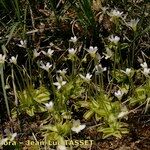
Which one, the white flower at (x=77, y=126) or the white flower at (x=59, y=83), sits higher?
the white flower at (x=59, y=83)

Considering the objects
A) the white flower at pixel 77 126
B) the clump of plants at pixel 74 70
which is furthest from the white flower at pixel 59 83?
the white flower at pixel 77 126

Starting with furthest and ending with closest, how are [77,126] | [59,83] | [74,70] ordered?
[74,70] < [59,83] < [77,126]

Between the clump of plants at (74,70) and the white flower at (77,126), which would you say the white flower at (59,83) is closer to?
the clump of plants at (74,70)

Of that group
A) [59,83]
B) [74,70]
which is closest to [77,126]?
[59,83]

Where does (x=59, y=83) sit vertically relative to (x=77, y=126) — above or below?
above

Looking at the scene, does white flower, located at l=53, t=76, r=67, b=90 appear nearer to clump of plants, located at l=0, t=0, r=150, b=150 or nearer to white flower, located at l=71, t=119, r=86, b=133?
clump of plants, located at l=0, t=0, r=150, b=150

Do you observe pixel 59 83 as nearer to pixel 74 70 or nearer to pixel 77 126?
pixel 74 70

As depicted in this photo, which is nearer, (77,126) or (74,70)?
(77,126)

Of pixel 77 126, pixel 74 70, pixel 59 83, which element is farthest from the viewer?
pixel 74 70

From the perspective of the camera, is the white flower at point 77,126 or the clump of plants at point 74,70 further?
the clump of plants at point 74,70

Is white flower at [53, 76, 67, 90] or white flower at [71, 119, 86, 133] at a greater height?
white flower at [53, 76, 67, 90]

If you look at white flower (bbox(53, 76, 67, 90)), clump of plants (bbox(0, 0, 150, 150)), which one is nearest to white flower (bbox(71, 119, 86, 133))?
clump of plants (bbox(0, 0, 150, 150))

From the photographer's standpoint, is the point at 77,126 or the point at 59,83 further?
the point at 59,83
